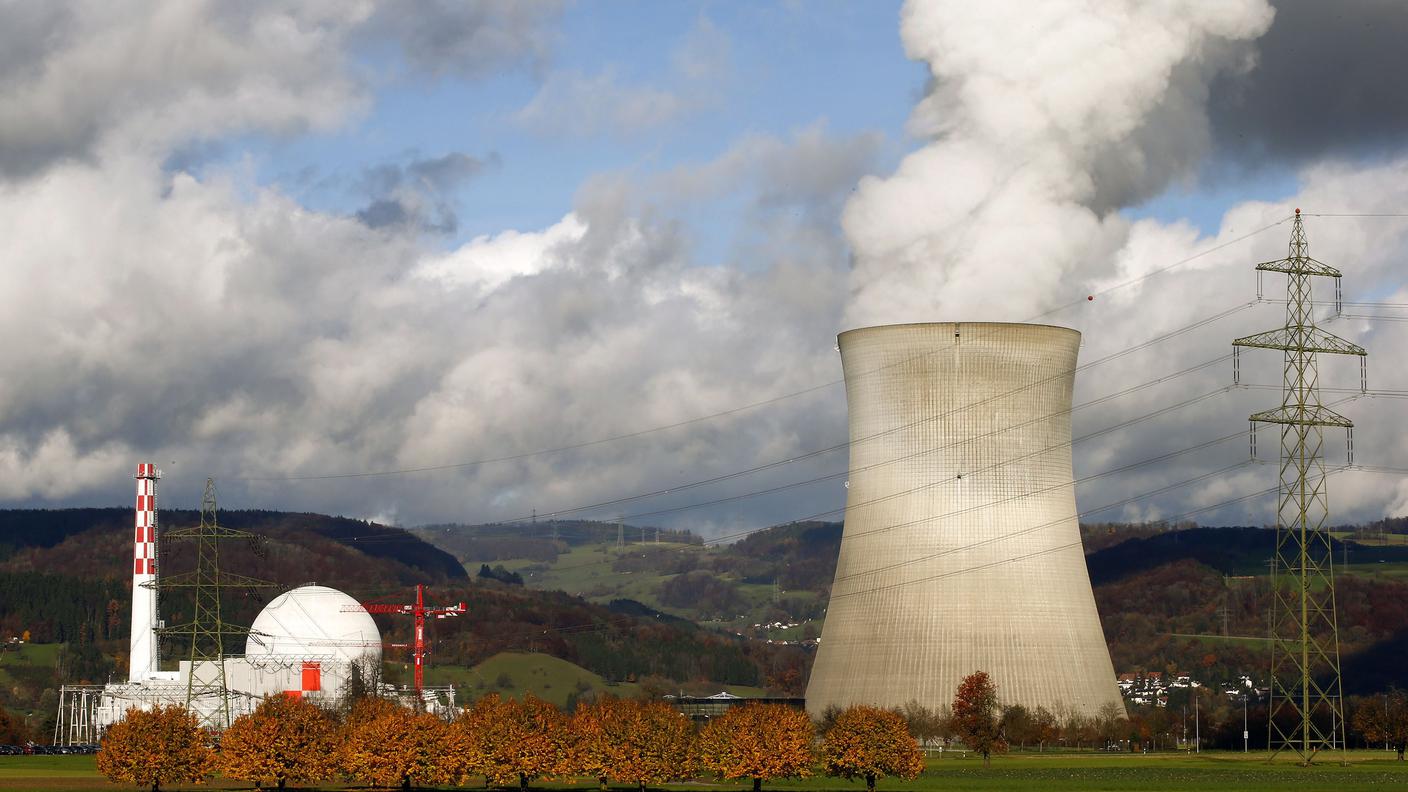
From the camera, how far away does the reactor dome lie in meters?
74.9

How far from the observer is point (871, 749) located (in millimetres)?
39031

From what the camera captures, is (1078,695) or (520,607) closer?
(1078,695)

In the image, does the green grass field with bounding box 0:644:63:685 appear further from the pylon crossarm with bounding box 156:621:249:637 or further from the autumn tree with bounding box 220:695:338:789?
the autumn tree with bounding box 220:695:338:789

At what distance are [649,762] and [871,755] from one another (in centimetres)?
520

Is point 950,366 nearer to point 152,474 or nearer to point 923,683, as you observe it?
point 923,683

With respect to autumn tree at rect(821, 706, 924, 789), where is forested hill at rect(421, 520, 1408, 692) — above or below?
above

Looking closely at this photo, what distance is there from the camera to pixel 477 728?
40062 mm

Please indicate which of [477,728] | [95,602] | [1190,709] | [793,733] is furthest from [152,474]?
[95,602]

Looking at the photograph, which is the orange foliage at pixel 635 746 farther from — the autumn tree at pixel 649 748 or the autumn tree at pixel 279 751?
the autumn tree at pixel 279 751

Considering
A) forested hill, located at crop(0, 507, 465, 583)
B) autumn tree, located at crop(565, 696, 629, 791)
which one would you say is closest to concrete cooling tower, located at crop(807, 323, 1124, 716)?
autumn tree, located at crop(565, 696, 629, 791)

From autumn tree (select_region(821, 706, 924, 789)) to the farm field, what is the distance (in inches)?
35.5

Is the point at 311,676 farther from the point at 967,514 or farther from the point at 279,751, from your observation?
the point at 967,514

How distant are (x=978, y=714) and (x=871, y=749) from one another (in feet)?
34.9

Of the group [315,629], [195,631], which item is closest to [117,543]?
[315,629]
